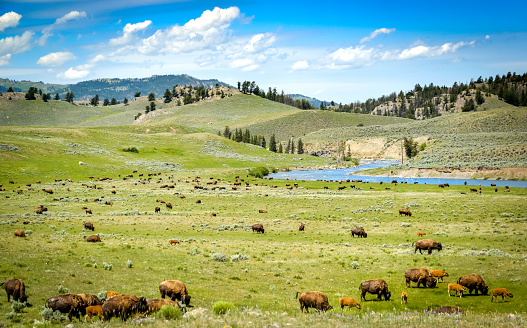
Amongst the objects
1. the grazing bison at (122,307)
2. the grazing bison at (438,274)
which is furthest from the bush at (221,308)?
the grazing bison at (438,274)

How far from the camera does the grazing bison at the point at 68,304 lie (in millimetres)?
12242

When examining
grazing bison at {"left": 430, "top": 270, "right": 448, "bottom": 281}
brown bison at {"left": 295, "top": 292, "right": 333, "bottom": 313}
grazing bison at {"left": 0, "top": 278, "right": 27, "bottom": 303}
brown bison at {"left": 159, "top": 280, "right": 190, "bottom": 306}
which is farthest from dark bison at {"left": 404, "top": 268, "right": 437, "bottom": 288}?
grazing bison at {"left": 0, "top": 278, "right": 27, "bottom": 303}

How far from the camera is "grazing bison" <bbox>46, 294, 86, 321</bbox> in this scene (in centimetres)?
1224

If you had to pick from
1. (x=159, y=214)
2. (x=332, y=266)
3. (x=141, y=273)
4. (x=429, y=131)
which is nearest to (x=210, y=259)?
(x=141, y=273)

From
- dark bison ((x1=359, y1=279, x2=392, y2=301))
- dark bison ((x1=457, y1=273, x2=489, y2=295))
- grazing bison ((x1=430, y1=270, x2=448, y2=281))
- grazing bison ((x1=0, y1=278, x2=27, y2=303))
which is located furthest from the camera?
grazing bison ((x1=430, y1=270, x2=448, y2=281))

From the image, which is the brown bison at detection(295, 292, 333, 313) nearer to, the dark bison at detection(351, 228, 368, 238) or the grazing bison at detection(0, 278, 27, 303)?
the grazing bison at detection(0, 278, 27, 303)

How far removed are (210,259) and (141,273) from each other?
5392 mm

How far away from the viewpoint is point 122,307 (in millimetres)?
12219

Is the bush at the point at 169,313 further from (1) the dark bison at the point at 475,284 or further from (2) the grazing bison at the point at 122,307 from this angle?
(1) the dark bison at the point at 475,284

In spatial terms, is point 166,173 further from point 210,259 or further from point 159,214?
point 210,259

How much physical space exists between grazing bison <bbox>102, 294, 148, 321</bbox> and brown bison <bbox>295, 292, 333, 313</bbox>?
6073 mm

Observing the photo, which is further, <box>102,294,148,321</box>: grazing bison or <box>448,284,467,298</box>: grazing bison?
<box>448,284,467,298</box>: grazing bison

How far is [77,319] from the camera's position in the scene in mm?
12305

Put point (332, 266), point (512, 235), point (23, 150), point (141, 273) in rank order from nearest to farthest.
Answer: point (141, 273), point (332, 266), point (512, 235), point (23, 150)
